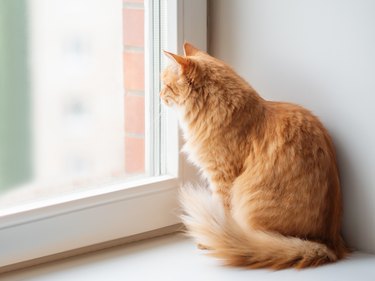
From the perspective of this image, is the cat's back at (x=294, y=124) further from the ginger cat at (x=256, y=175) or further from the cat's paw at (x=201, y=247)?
the cat's paw at (x=201, y=247)

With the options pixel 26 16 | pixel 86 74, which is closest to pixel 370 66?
pixel 86 74

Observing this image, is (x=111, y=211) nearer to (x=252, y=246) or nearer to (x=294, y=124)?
(x=252, y=246)

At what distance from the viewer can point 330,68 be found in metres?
1.62

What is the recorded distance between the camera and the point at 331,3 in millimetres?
1597

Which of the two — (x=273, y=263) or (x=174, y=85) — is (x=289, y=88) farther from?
(x=273, y=263)

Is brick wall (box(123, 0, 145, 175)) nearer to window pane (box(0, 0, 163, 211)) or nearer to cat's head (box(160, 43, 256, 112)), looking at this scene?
window pane (box(0, 0, 163, 211))

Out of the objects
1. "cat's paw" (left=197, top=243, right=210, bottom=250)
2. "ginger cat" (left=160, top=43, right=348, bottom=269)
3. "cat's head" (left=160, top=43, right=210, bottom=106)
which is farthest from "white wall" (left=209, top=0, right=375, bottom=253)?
"cat's paw" (left=197, top=243, right=210, bottom=250)

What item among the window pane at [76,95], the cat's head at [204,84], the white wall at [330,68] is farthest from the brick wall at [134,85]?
the white wall at [330,68]

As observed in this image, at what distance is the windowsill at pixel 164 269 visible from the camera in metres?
1.50

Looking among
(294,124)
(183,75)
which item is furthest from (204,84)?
(294,124)

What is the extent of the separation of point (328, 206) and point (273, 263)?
18cm

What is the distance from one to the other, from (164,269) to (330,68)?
1.90 ft

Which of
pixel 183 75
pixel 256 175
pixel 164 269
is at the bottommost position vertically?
pixel 164 269

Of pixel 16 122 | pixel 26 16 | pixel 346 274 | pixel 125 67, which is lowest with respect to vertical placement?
pixel 346 274
